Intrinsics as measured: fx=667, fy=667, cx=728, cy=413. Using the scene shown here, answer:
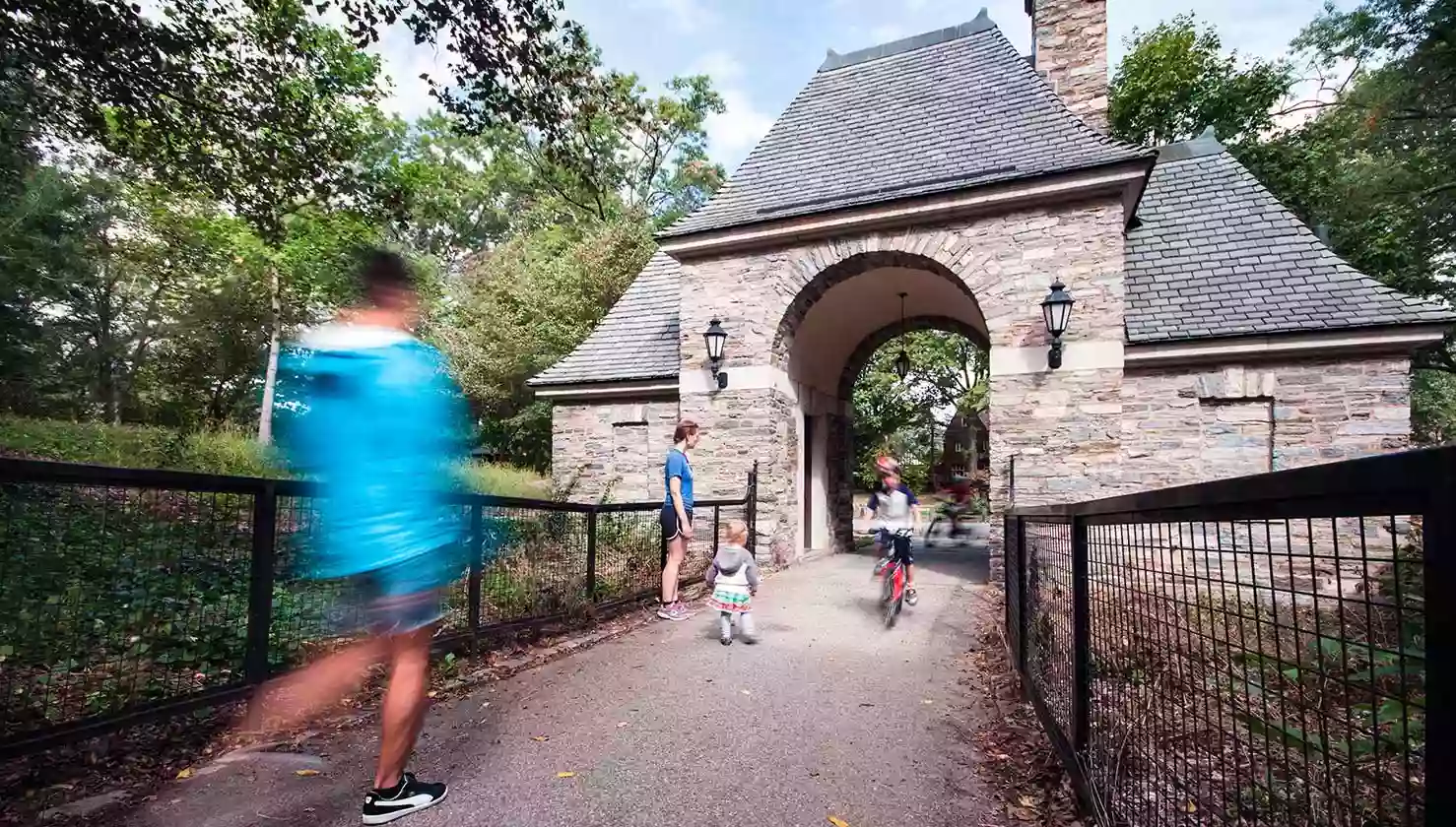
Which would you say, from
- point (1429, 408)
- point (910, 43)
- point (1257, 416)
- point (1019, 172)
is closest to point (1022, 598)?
point (1019, 172)

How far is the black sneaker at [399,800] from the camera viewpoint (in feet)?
8.15

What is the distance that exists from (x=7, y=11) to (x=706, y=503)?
25.0 feet

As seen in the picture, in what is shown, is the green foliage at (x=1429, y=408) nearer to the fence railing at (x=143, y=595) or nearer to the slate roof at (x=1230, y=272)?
the slate roof at (x=1230, y=272)

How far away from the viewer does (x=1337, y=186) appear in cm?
1756

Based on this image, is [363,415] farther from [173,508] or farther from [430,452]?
[173,508]

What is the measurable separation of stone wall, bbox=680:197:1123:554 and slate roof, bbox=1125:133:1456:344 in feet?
4.58

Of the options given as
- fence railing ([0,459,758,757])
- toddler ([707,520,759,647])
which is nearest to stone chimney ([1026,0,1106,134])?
toddler ([707,520,759,647])

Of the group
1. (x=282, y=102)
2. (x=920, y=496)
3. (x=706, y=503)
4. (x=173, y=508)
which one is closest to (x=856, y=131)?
(x=706, y=503)

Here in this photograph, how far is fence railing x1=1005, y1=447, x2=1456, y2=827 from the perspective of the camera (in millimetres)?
835

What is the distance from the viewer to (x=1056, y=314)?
8.15 m

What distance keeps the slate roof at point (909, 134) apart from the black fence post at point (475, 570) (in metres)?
6.68

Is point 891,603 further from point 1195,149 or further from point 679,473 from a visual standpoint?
point 1195,149

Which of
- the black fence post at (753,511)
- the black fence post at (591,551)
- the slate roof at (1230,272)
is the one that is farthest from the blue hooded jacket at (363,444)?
the slate roof at (1230,272)

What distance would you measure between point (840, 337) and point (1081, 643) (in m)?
10.1
